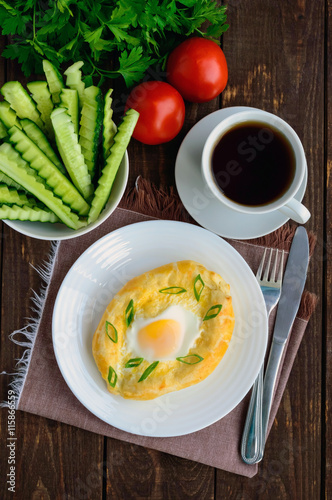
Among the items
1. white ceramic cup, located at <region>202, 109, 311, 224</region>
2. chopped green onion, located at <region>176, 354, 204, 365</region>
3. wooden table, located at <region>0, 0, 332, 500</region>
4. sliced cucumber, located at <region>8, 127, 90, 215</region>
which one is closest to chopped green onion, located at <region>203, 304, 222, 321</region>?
chopped green onion, located at <region>176, 354, 204, 365</region>

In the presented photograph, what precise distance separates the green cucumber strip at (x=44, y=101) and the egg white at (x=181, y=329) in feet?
2.47

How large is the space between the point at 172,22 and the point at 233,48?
347mm

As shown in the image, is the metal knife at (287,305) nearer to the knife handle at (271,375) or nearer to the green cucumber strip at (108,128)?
the knife handle at (271,375)

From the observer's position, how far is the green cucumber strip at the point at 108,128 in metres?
1.54

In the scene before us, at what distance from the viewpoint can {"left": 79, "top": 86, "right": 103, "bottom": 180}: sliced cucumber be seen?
1.55 m

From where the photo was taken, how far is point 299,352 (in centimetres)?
192

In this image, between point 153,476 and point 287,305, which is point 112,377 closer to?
point 153,476

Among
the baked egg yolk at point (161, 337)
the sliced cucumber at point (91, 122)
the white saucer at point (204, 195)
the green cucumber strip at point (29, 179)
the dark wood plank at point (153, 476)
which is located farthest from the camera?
the dark wood plank at point (153, 476)

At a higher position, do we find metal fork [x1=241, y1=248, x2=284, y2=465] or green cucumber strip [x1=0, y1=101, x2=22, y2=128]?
green cucumber strip [x1=0, y1=101, x2=22, y2=128]

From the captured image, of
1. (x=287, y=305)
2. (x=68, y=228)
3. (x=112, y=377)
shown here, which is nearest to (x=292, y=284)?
(x=287, y=305)

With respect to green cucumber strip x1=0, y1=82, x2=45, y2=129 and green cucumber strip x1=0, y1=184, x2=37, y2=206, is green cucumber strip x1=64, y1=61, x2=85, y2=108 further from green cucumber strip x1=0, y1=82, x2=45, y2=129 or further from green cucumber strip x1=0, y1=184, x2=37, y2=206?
green cucumber strip x1=0, y1=184, x2=37, y2=206

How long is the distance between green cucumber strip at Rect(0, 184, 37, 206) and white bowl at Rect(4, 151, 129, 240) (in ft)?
0.25

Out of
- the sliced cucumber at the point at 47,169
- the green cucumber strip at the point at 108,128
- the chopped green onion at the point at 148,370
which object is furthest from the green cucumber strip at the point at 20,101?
the chopped green onion at the point at 148,370

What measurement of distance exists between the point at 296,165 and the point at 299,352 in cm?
80
